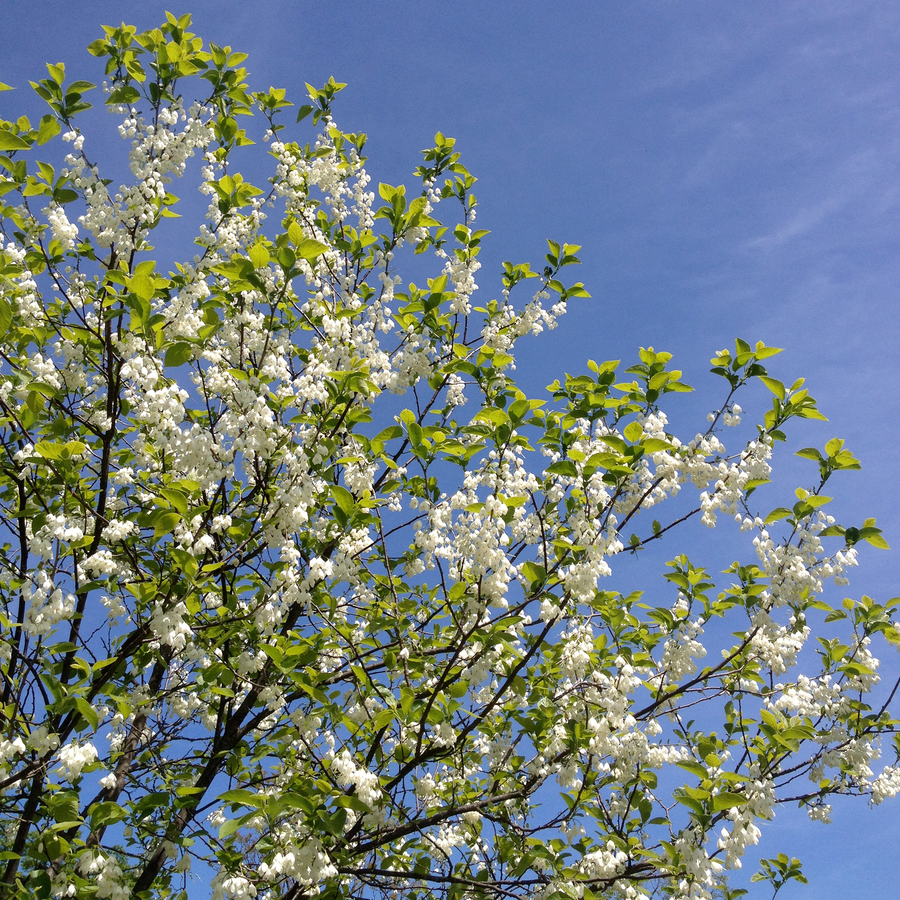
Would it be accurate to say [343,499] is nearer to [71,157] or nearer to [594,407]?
[594,407]

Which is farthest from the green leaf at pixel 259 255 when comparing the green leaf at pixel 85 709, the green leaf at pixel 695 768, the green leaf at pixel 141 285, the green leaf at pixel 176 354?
the green leaf at pixel 695 768

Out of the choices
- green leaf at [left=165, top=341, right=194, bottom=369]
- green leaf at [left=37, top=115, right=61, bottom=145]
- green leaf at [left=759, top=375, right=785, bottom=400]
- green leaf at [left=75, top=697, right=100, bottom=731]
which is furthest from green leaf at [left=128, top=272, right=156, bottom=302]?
green leaf at [left=759, top=375, right=785, bottom=400]

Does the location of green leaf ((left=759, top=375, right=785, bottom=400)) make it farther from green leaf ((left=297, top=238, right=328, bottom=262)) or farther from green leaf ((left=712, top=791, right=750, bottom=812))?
green leaf ((left=297, top=238, right=328, bottom=262))

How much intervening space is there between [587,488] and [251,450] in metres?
2.88

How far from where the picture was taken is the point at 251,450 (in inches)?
230

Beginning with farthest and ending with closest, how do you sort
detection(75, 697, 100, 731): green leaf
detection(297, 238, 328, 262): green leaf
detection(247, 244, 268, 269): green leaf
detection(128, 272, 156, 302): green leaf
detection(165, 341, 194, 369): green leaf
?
detection(247, 244, 268, 269): green leaf
detection(297, 238, 328, 262): green leaf
detection(165, 341, 194, 369): green leaf
detection(128, 272, 156, 302): green leaf
detection(75, 697, 100, 731): green leaf

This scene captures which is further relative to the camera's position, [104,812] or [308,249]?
[308,249]

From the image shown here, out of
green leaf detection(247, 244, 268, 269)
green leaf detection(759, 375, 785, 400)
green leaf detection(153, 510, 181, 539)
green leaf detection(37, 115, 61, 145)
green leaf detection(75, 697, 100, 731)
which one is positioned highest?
green leaf detection(37, 115, 61, 145)

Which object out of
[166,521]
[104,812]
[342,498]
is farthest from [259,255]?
[104,812]

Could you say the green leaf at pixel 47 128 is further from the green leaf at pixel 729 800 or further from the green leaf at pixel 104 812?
the green leaf at pixel 729 800

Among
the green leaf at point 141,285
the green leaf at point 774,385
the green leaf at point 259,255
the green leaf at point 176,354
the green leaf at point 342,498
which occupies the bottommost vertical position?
the green leaf at point 342,498

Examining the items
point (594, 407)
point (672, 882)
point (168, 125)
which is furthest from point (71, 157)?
point (672, 882)

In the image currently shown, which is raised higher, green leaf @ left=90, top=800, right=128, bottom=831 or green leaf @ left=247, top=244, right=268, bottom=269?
green leaf @ left=247, top=244, right=268, bottom=269

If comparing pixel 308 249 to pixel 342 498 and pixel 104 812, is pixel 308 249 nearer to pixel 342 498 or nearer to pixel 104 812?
pixel 342 498
